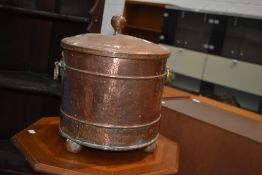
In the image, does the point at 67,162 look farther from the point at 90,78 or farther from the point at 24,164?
the point at 90,78

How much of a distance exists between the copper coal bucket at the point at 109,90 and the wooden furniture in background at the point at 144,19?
354cm

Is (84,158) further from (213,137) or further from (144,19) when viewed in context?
(144,19)

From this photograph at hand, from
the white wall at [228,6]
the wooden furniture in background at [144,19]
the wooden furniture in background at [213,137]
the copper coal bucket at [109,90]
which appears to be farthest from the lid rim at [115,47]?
the wooden furniture in background at [144,19]

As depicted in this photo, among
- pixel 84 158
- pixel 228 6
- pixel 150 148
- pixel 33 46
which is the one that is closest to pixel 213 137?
pixel 150 148

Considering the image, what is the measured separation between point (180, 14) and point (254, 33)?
1.05m

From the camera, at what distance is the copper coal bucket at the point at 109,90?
913 millimetres

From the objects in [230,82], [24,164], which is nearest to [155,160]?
[24,164]

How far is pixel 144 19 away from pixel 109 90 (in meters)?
3.81

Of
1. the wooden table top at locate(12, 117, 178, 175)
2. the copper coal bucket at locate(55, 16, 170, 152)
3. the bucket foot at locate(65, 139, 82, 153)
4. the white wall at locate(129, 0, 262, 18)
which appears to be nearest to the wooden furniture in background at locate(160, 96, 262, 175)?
the wooden table top at locate(12, 117, 178, 175)

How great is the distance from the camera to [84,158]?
965 mm

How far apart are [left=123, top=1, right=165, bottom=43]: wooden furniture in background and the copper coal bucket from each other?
139 inches

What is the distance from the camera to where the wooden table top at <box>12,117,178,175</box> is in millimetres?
892

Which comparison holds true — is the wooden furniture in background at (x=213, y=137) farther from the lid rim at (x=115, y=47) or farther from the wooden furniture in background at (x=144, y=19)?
the wooden furniture in background at (x=144, y=19)

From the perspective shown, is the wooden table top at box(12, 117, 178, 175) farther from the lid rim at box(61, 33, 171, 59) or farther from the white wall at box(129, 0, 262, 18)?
the white wall at box(129, 0, 262, 18)
